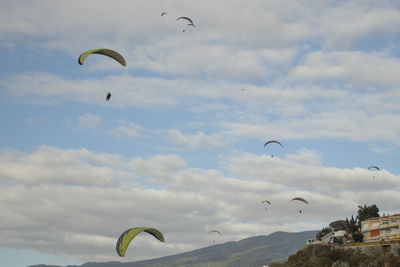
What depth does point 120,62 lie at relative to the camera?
53.3 meters

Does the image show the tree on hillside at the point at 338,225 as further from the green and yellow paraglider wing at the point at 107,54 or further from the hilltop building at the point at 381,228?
the green and yellow paraglider wing at the point at 107,54

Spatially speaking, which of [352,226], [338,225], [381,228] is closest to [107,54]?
[381,228]

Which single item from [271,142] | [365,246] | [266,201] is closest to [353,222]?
Answer: [365,246]

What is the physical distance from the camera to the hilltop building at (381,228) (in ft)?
372

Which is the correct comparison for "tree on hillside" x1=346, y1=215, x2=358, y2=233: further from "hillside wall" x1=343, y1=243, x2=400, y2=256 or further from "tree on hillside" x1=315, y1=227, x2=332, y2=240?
"hillside wall" x1=343, y1=243, x2=400, y2=256

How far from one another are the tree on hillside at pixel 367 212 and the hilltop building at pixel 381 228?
19.7m

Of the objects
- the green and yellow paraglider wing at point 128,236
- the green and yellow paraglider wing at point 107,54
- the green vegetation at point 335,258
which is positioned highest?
the green and yellow paraglider wing at point 107,54

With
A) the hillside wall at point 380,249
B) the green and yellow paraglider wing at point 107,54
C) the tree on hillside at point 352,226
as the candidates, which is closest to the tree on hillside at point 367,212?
the tree on hillside at point 352,226

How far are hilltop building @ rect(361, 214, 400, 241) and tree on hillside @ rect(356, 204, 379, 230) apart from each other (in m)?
19.7

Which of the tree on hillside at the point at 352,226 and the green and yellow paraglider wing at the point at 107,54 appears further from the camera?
the tree on hillside at the point at 352,226

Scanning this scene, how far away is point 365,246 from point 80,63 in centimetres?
6888

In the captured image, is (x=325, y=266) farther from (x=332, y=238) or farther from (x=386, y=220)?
(x=386, y=220)

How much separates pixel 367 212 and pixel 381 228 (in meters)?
30.0

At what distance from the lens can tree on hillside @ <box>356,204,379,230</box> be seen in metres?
147
